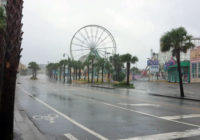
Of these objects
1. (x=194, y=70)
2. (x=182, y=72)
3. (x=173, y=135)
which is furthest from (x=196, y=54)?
(x=173, y=135)

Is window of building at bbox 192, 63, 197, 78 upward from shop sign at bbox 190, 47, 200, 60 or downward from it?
downward

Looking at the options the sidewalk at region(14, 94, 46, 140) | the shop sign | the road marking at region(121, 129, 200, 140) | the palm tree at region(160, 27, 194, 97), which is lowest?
the road marking at region(121, 129, 200, 140)

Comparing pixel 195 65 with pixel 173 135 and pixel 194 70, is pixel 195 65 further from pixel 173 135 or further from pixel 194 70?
pixel 173 135

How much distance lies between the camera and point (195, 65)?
47.8m

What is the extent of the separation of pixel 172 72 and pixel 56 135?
55.9m

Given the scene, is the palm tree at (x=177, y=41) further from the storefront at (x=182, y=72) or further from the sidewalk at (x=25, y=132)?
the storefront at (x=182, y=72)

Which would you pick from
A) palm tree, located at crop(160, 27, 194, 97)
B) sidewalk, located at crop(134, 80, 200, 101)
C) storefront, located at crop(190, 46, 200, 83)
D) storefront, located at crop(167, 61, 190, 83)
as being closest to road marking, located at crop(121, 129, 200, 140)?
sidewalk, located at crop(134, 80, 200, 101)

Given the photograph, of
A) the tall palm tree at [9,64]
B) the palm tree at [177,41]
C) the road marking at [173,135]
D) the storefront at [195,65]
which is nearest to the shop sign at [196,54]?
the storefront at [195,65]

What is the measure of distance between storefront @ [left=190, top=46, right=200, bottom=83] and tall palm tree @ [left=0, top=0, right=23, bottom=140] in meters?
47.3

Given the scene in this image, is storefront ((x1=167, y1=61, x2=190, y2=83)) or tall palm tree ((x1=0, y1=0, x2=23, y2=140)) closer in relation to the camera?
tall palm tree ((x1=0, y1=0, x2=23, y2=140))

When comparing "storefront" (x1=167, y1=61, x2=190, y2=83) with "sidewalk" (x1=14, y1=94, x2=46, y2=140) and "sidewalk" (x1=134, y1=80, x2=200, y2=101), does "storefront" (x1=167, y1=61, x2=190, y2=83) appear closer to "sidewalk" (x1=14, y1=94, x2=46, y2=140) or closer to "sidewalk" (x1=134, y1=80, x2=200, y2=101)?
"sidewalk" (x1=134, y1=80, x2=200, y2=101)

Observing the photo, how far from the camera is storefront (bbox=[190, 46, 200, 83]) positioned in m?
46.9

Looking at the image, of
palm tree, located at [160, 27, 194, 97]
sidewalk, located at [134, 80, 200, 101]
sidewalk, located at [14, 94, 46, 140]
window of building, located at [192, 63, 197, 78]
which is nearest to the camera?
sidewalk, located at [14, 94, 46, 140]

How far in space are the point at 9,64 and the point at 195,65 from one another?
159ft
